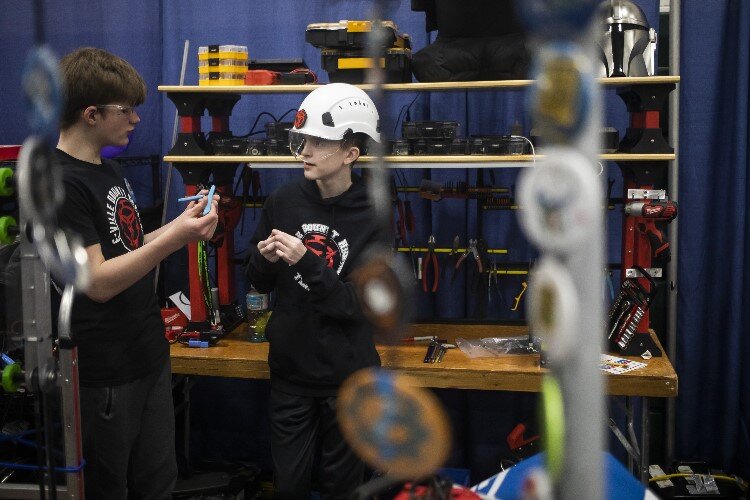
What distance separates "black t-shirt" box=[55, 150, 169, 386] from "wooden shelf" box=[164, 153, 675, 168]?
2.79ft

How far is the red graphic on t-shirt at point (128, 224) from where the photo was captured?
189 cm

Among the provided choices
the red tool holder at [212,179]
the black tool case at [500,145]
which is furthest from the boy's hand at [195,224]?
the black tool case at [500,145]

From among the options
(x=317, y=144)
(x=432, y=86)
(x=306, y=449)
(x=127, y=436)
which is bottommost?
(x=306, y=449)

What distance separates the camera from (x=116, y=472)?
1.95 m

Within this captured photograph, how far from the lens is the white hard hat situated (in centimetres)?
226

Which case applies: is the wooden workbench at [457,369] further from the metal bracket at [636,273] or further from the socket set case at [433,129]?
the socket set case at [433,129]

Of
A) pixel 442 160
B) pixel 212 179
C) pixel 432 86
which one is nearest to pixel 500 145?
pixel 442 160

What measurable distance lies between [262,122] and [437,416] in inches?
115

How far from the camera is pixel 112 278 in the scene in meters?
1.77

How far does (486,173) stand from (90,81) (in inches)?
70.4

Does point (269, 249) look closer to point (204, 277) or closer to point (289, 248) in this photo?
point (289, 248)

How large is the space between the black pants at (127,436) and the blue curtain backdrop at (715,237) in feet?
6.81

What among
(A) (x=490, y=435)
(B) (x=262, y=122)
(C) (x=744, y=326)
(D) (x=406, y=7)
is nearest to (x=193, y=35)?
(B) (x=262, y=122)

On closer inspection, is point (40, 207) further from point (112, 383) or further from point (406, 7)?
point (406, 7)
